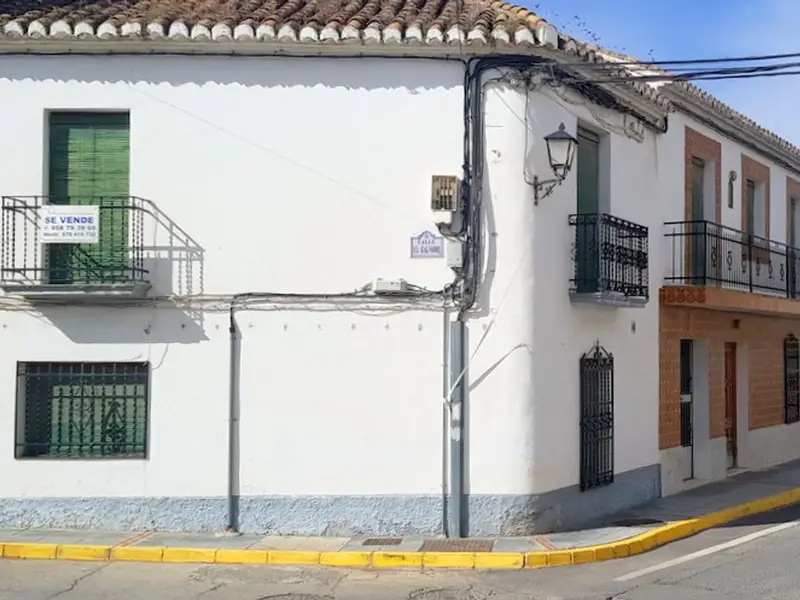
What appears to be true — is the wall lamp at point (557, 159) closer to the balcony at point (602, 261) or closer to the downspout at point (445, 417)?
the balcony at point (602, 261)

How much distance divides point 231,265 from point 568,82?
167 inches

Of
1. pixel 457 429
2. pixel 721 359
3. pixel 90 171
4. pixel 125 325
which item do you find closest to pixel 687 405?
pixel 721 359

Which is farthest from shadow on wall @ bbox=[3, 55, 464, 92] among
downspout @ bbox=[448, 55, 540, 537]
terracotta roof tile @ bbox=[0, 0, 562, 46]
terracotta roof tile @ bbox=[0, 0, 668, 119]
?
downspout @ bbox=[448, 55, 540, 537]

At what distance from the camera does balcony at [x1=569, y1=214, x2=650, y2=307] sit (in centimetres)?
1106

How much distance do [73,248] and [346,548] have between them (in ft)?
14.0

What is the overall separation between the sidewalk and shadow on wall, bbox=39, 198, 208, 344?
205 centimetres

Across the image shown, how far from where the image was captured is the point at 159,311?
34.0 ft

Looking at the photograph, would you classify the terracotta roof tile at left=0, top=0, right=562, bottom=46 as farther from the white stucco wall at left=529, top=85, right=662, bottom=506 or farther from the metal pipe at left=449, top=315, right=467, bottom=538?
the metal pipe at left=449, top=315, right=467, bottom=538

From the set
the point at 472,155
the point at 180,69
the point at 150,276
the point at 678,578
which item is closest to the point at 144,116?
the point at 180,69

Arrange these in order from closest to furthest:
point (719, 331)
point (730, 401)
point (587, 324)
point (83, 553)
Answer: point (83, 553) → point (587, 324) → point (719, 331) → point (730, 401)

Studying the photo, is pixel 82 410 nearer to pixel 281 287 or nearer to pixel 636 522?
pixel 281 287

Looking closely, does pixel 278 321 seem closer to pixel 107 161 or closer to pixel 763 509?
pixel 107 161

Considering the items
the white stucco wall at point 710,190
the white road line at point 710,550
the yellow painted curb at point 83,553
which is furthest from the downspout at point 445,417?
the white stucco wall at point 710,190

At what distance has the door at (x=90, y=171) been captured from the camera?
10.4 meters
